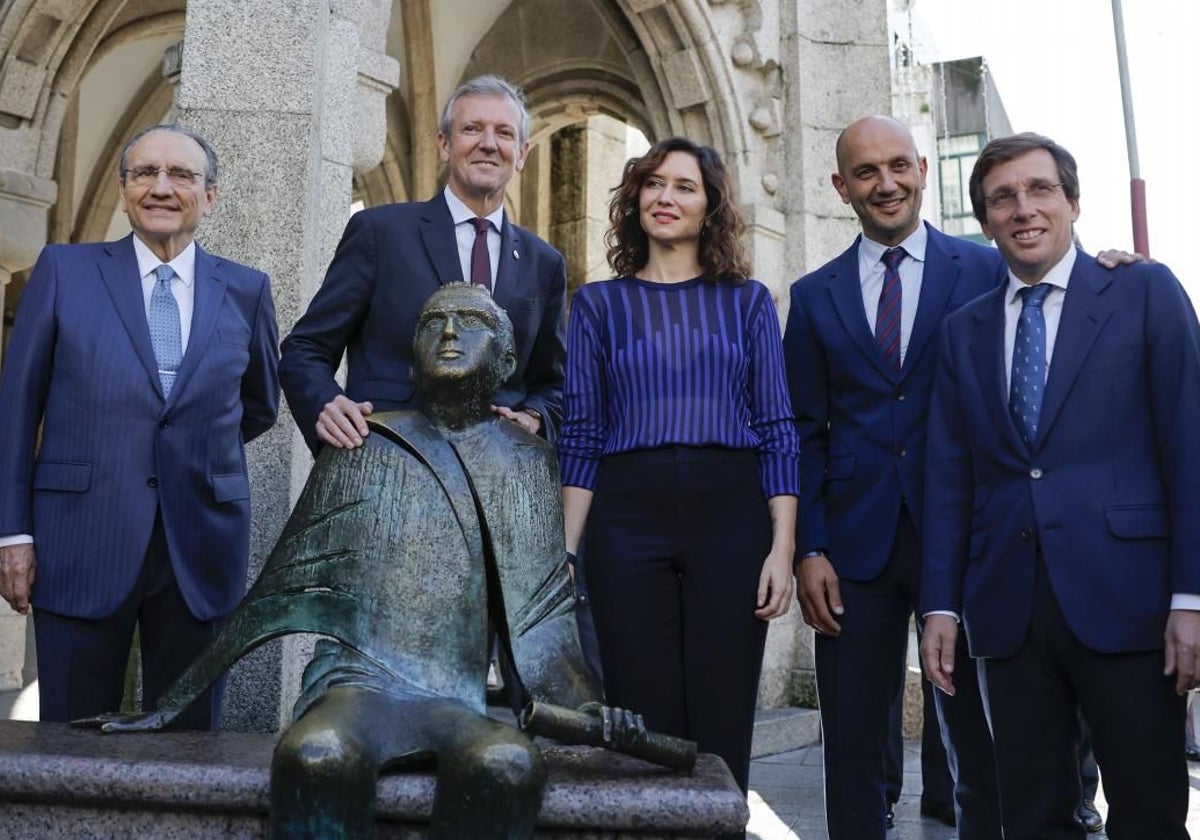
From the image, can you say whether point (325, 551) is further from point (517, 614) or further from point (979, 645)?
point (979, 645)

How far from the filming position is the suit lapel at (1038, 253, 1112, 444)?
2.87 metres

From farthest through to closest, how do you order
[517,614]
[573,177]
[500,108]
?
[573,177]
[500,108]
[517,614]

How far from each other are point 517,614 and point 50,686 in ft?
4.19

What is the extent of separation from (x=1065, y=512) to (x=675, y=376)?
944mm

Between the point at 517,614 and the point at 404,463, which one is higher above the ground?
the point at 404,463

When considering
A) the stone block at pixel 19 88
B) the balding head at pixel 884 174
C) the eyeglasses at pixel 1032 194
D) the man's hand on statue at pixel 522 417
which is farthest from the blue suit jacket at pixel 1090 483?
the stone block at pixel 19 88

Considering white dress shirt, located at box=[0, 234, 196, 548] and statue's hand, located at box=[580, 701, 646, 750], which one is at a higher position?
white dress shirt, located at box=[0, 234, 196, 548]

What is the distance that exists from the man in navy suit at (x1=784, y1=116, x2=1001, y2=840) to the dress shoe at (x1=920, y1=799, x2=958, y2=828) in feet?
5.02

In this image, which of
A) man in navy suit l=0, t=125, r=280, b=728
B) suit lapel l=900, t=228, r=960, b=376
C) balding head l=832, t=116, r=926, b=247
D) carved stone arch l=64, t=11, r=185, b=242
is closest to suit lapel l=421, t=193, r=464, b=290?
man in navy suit l=0, t=125, r=280, b=728

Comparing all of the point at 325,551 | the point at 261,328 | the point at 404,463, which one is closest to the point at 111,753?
the point at 325,551

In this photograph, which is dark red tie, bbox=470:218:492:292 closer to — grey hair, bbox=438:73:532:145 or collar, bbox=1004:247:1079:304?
grey hair, bbox=438:73:532:145

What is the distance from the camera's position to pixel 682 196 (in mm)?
3178

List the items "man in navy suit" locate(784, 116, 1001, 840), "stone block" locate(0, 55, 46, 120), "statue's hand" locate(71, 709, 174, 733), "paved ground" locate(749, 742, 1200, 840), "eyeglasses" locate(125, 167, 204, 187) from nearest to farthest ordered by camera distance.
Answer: "statue's hand" locate(71, 709, 174, 733) < "man in navy suit" locate(784, 116, 1001, 840) < "eyeglasses" locate(125, 167, 204, 187) < "paved ground" locate(749, 742, 1200, 840) < "stone block" locate(0, 55, 46, 120)

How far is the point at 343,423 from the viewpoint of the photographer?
2793 millimetres
